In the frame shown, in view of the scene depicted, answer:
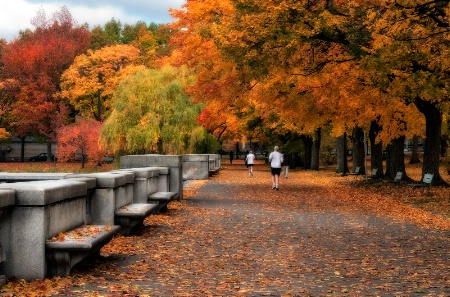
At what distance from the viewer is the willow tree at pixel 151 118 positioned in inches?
1761

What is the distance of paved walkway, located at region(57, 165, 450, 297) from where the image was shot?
27.4 feet

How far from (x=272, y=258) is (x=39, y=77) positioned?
208 feet

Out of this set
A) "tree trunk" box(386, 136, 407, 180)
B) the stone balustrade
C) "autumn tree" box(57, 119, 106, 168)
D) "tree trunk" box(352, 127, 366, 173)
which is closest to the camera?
the stone balustrade

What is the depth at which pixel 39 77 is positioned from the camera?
7081cm

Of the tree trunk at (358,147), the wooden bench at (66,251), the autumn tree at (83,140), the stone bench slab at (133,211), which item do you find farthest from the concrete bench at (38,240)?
the autumn tree at (83,140)

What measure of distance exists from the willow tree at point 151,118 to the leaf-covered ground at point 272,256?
80.3 ft

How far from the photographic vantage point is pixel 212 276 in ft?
30.2

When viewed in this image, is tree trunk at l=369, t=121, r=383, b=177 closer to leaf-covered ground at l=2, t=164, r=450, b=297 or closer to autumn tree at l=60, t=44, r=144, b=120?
leaf-covered ground at l=2, t=164, r=450, b=297

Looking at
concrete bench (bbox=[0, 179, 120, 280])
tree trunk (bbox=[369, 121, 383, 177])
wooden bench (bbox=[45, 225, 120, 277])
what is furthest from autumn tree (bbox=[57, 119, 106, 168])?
concrete bench (bbox=[0, 179, 120, 280])

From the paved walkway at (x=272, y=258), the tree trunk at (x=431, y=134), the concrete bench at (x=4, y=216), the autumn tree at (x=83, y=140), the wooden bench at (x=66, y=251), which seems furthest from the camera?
the autumn tree at (x=83, y=140)

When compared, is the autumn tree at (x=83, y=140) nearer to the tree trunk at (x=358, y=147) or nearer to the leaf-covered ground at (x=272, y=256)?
the tree trunk at (x=358, y=147)

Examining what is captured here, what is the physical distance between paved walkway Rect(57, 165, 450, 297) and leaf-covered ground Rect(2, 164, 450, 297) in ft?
0.05

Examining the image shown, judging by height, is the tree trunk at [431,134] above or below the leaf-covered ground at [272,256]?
above

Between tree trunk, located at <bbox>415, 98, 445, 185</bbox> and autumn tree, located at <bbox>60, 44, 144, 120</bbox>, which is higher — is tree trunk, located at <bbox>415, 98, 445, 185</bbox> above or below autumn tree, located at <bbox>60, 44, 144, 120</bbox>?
below
